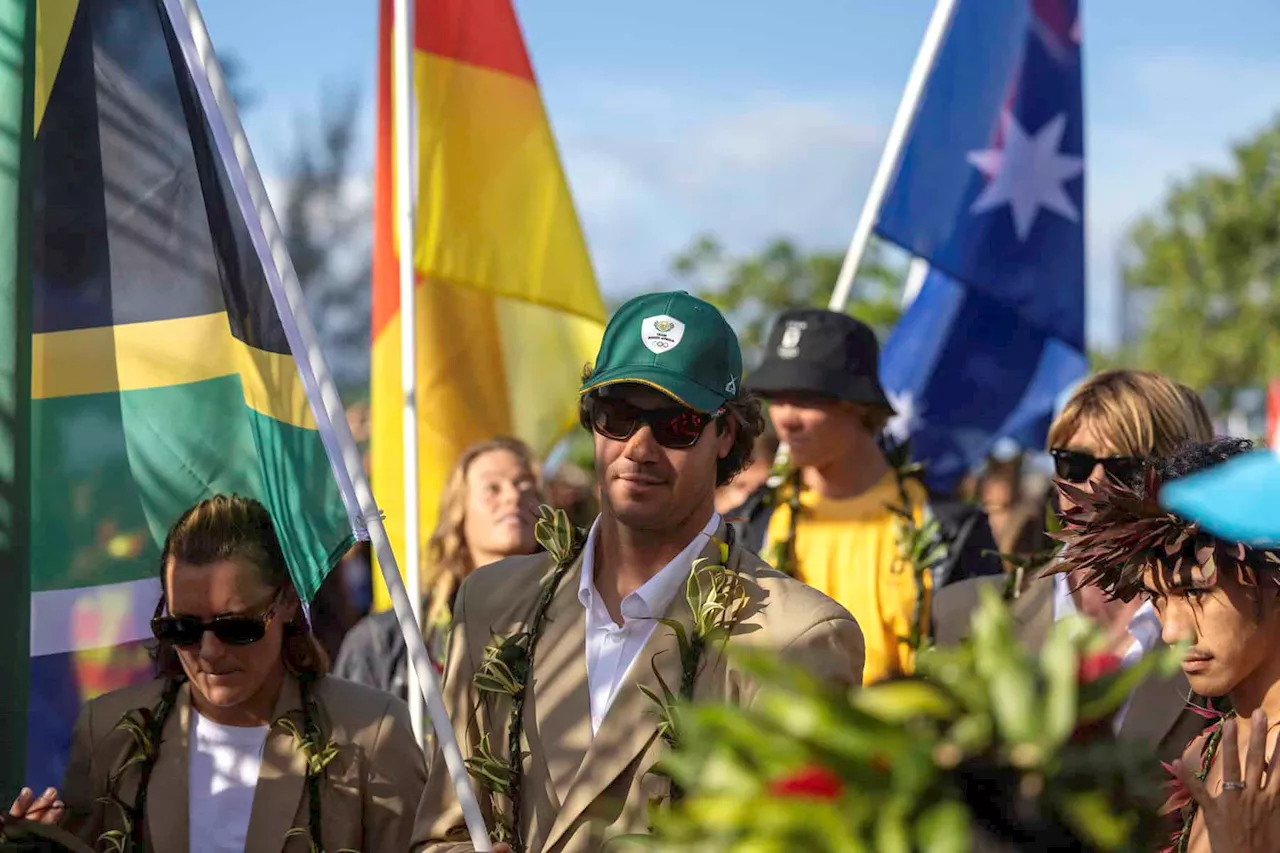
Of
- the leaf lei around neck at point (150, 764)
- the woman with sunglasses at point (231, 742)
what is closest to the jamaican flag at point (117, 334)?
the woman with sunglasses at point (231, 742)

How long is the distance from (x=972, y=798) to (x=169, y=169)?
2.37 m

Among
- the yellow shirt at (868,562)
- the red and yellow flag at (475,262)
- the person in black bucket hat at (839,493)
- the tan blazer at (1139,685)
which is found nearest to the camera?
the tan blazer at (1139,685)

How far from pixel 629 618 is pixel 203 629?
991mm

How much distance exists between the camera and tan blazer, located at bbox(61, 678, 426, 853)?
10.9 ft

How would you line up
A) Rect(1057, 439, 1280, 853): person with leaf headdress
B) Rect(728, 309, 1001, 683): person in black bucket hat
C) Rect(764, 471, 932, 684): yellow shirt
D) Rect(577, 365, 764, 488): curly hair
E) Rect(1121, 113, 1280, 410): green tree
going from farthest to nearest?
Rect(1121, 113, 1280, 410): green tree
Rect(728, 309, 1001, 683): person in black bucket hat
Rect(764, 471, 932, 684): yellow shirt
Rect(577, 365, 764, 488): curly hair
Rect(1057, 439, 1280, 853): person with leaf headdress

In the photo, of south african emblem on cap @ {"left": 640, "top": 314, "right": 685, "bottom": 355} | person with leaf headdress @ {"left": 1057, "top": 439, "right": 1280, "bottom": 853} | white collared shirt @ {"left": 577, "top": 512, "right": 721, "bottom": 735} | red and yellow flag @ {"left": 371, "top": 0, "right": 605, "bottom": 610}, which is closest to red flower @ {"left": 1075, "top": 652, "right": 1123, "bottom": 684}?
Result: person with leaf headdress @ {"left": 1057, "top": 439, "right": 1280, "bottom": 853}

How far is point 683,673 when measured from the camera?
2.91 m

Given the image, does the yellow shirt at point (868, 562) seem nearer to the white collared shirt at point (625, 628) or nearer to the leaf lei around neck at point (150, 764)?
the white collared shirt at point (625, 628)

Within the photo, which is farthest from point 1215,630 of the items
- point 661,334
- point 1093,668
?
point 661,334

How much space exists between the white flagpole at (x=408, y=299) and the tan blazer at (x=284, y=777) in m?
1.26

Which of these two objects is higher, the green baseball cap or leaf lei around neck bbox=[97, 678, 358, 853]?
the green baseball cap

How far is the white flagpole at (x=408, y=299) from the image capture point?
4953mm

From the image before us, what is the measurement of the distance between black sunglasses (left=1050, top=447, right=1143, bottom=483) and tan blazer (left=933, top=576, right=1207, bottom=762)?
0.36 meters

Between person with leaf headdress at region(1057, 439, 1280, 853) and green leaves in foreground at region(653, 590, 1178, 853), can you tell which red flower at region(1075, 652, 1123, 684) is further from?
person with leaf headdress at region(1057, 439, 1280, 853)
